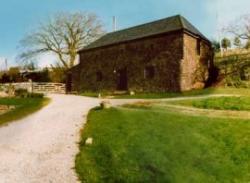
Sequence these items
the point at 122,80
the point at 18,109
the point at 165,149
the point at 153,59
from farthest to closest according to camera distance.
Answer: the point at 122,80 → the point at 153,59 → the point at 18,109 → the point at 165,149

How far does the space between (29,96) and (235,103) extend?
18.5 meters

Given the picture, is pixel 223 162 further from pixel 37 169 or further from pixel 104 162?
pixel 37 169

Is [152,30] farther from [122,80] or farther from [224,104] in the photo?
[224,104]

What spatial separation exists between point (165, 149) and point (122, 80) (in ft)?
90.7

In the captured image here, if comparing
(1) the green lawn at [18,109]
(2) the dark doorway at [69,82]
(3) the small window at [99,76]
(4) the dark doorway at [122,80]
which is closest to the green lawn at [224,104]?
(1) the green lawn at [18,109]

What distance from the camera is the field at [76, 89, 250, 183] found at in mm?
11328

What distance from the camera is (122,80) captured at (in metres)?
40.5

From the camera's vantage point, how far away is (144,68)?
38.1 meters

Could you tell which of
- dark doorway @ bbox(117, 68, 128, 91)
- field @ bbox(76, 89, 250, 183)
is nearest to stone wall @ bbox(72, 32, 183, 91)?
dark doorway @ bbox(117, 68, 128, 91)

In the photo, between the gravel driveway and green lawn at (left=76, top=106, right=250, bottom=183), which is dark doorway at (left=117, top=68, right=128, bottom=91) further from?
green lawn at (left=76, top=106, right=250, bottom=183)

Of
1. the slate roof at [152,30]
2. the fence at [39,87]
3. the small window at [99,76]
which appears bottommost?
the fence at [39,87]

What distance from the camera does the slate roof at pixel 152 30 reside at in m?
36.9

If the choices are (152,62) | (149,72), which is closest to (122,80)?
(149,72)

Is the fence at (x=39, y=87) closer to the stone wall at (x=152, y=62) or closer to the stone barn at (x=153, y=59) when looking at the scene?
the stone barn at (x=153, y=59)
